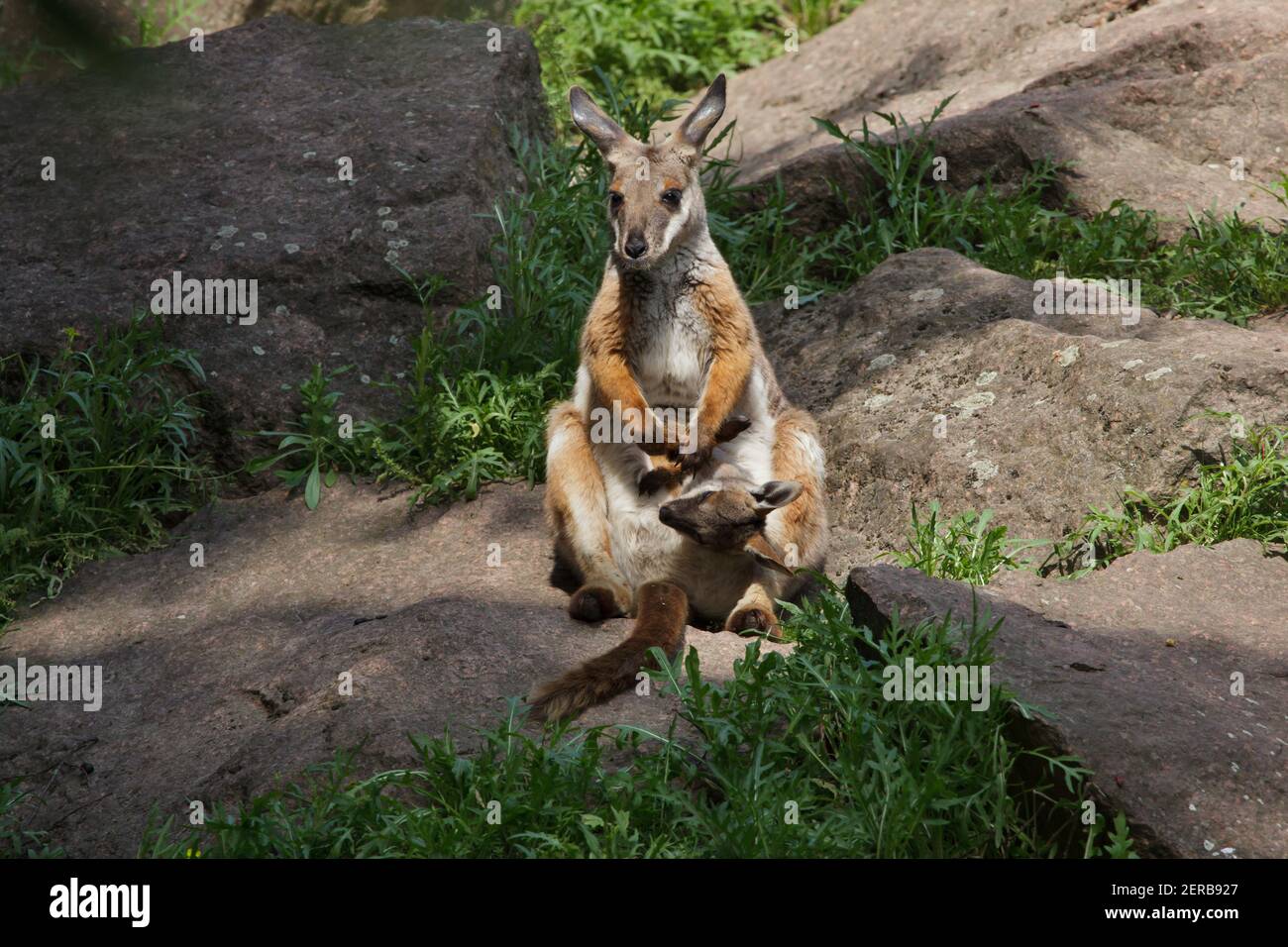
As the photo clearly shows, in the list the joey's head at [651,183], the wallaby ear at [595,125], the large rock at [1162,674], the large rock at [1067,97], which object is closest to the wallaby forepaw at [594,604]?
the large rock at [1162,674]

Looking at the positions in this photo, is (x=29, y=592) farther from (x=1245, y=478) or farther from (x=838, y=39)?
(x=838, y=39)

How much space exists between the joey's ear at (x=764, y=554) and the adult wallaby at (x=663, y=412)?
0.08 m

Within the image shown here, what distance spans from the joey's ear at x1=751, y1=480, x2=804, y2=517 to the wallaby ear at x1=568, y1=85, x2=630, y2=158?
2.10 meters

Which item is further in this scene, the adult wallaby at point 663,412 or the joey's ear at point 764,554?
the adult wallaby at point 663,412

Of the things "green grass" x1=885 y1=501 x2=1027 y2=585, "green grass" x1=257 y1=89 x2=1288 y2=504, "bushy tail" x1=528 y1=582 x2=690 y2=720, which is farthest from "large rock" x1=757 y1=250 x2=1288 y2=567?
"bushy tail" x1=528 y1=582 x2=690 y2=720

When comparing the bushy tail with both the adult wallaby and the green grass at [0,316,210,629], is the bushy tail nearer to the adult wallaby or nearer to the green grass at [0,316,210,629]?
the adult wallaby

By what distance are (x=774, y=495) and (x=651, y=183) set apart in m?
1.71

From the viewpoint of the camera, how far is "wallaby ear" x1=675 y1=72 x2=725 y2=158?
683 centimetres

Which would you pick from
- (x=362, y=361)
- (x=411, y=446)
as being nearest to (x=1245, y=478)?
(x=411, y=446)

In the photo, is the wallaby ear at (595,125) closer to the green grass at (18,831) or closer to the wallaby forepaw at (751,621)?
the wallaby forepaw at (751,621)

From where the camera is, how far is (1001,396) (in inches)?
268

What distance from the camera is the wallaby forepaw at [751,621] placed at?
18.7 ft

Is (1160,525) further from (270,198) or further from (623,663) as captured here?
(270,198)

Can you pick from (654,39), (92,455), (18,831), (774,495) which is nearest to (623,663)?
(774,495)
